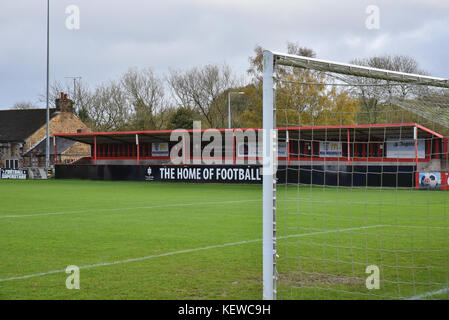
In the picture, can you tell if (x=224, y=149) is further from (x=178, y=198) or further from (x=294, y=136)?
(x=178, y=198)

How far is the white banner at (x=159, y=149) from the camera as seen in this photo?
42.1m

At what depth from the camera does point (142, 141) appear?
43.1 m

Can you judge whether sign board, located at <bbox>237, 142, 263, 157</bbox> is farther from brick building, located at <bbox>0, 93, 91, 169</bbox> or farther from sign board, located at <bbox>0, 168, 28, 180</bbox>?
brick building, located at <bbox>0, 93, 91, 169</bbox>

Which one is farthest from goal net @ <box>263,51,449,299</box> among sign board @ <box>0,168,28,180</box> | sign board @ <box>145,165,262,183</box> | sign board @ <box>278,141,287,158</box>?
sign board @ <box>0,168,28,180</box>

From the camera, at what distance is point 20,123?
55.9 meters

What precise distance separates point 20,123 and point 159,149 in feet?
71.3

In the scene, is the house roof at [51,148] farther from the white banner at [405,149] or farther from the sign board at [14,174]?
the white banner at [405,149]

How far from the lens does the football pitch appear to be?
5.98 m

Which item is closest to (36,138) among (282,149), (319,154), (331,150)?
(282,149)

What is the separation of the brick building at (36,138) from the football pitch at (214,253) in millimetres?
39656

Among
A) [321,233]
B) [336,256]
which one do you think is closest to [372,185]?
[321,233]

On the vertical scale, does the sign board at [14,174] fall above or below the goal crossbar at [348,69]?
below

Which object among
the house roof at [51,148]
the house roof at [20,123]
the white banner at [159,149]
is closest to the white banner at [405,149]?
the white banner at [159,149]
